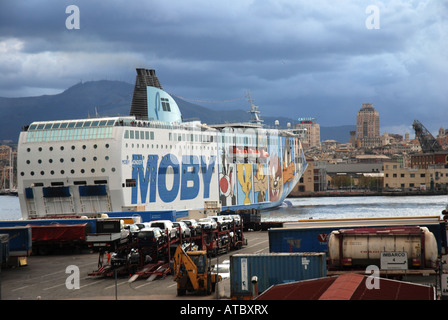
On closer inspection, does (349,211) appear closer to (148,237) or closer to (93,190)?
(93,190)

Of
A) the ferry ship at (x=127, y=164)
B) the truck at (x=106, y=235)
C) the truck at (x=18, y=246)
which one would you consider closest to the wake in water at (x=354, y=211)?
the ferry ship at (x=127, y=164)

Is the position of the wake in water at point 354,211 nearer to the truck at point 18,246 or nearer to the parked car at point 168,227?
the parked car at point 168,227

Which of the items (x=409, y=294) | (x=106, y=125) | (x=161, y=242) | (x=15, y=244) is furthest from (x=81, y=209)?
(x=409, y=294)

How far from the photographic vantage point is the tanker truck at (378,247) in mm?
25531

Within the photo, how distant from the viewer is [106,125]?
61.6m

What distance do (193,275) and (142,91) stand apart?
51190 millimetres

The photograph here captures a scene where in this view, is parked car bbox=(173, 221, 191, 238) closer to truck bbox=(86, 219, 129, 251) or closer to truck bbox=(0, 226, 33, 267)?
truck bbox=(86, 219, 129, 251)

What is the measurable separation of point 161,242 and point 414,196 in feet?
439

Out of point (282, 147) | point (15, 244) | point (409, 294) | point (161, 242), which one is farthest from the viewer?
point (282, 147)

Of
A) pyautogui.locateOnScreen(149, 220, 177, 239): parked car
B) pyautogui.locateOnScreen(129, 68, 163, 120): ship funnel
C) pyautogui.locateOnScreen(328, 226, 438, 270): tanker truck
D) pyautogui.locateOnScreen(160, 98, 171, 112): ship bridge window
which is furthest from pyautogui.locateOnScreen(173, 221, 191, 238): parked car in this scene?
pyautogui.locateOnScreen(160, 98, 171, 112): ship bridge window

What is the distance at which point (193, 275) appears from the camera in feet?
84.5

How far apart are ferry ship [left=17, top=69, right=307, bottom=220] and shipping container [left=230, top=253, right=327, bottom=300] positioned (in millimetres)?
28959

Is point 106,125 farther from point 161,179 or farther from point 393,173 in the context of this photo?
point 393,173

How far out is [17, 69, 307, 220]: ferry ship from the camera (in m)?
60.3
